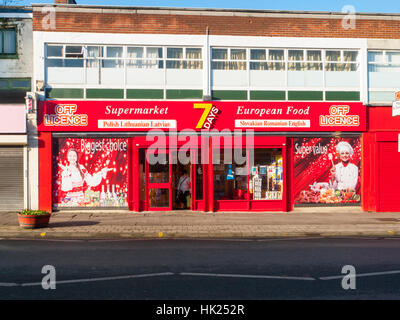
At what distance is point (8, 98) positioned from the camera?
1759 cm

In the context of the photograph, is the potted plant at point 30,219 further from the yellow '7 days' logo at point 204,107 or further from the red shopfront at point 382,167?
the red shopfront at point 382,167

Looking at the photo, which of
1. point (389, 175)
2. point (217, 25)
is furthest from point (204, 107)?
point (389, 175)

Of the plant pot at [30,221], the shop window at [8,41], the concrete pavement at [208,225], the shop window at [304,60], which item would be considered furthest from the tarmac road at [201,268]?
the shop window at [8,41]

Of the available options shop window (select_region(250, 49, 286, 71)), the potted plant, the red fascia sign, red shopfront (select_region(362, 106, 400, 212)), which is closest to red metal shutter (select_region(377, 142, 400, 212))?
red shopfront (select_region(362, 106, 400, 212))

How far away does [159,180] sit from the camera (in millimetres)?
17500

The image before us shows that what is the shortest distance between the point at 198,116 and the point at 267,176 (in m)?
3.81

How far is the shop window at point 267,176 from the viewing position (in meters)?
17.9

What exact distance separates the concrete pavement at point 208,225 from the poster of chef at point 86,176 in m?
0.57

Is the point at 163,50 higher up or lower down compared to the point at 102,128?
higher up

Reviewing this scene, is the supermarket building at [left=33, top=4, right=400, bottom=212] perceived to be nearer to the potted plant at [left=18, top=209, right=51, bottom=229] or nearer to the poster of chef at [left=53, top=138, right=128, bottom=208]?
the poster of chef at [left=53, top=138, right=128, bottom=208]

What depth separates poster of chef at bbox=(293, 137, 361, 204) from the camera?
17797 mm
